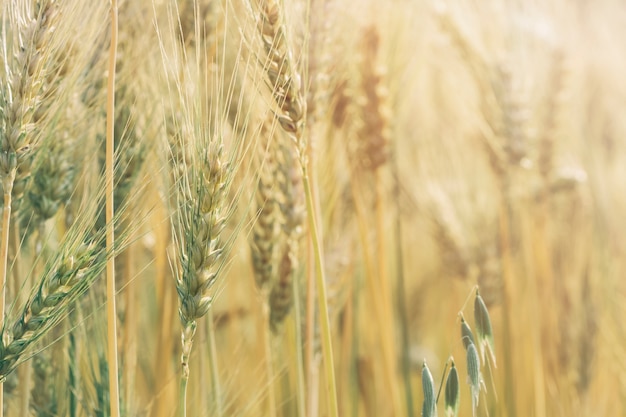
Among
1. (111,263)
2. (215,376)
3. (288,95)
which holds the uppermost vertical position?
(288,95)

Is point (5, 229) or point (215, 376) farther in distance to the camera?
point (215, 376)

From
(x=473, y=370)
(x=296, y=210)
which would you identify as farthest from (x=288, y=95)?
(x=473, y=370)

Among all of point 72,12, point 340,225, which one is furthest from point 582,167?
point 72,12

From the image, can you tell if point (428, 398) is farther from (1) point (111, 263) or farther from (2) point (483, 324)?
(1) point (111, 263)

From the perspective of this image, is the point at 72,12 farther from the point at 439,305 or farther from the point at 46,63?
the point at 439,305

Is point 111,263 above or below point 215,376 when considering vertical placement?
above

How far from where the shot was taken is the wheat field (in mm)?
570

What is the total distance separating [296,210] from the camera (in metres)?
0.78

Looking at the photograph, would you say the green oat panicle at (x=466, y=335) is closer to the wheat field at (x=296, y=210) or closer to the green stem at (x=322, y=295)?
the wheat field at (x=296, y=210)

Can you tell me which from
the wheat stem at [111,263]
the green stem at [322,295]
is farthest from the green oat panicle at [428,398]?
the wheat stem at [111,263]

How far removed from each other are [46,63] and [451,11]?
83 cm

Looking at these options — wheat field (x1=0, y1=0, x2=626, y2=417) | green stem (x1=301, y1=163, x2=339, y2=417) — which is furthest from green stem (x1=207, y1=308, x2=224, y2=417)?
green stem (x1=301, y1=163, x2=339, y2=417)

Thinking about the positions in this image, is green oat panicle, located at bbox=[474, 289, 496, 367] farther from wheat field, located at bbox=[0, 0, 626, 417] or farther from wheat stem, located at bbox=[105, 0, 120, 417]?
wheat stem, located at bbox=[105, 0, 120, 417]

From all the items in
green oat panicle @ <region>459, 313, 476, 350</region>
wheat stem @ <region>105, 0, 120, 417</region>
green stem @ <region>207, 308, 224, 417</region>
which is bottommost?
green stem @ <region>207, 308, 224, 417</region>
